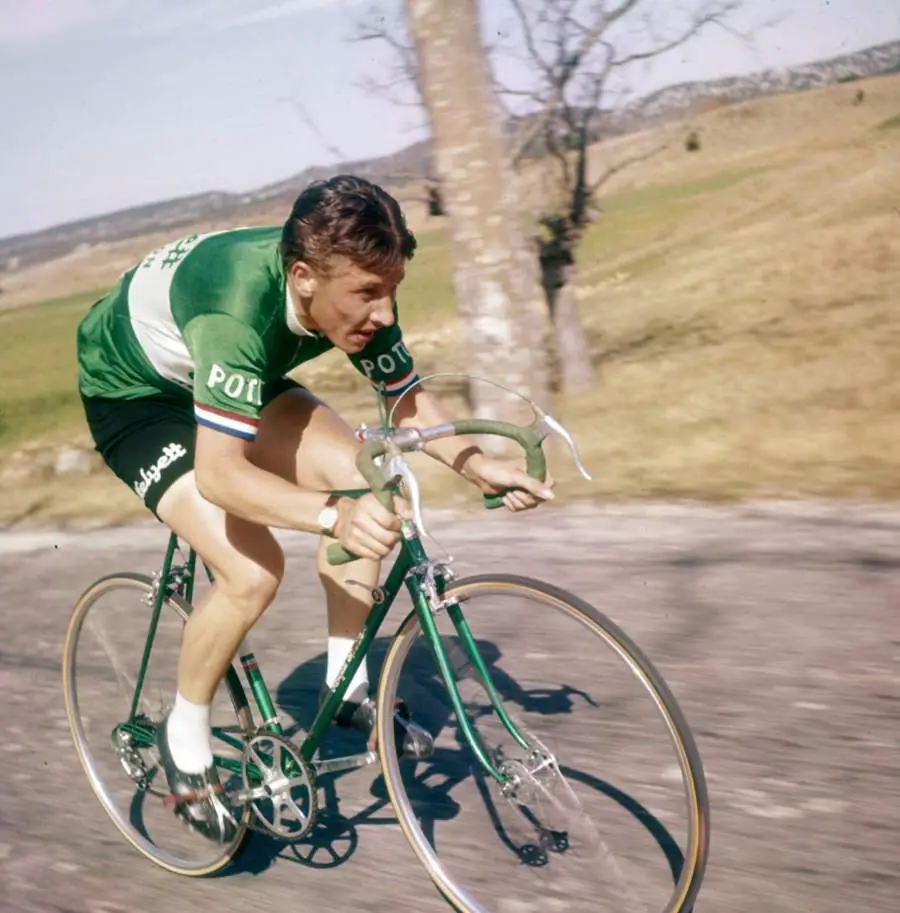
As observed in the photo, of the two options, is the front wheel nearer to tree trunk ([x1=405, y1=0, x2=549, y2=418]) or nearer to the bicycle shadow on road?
the bicycle shadow on road

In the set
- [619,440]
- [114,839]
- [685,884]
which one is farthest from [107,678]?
[619,440]

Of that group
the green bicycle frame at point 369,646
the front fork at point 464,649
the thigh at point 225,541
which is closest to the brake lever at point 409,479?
the green bicycle frame at point 369,646

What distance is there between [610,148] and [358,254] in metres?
12.2

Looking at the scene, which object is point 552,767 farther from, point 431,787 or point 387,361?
point 387,361

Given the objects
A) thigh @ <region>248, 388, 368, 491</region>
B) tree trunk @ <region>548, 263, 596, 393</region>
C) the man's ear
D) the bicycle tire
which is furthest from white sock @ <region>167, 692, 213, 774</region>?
tree trunk @ <region>548, 263, 596, 393</region>

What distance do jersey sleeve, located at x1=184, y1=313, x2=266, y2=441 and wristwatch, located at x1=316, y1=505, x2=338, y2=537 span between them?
30cm

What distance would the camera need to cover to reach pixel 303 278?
298 cm

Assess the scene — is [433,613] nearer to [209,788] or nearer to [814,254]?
[209,788]

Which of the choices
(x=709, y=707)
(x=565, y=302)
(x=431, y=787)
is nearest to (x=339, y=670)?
(x=431, y=787)

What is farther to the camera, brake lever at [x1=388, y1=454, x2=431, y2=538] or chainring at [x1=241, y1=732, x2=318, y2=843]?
chainring at [x1=241, y1=732, x2=318, y2=843]

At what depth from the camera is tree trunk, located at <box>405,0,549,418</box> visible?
8.02m

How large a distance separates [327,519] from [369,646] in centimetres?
66

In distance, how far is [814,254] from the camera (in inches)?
750

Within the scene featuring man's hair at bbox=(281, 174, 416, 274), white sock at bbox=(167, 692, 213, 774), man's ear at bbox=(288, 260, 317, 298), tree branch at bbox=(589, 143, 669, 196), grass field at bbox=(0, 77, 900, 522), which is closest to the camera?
man's hair at bbox=(281, 174, 416, 274)
